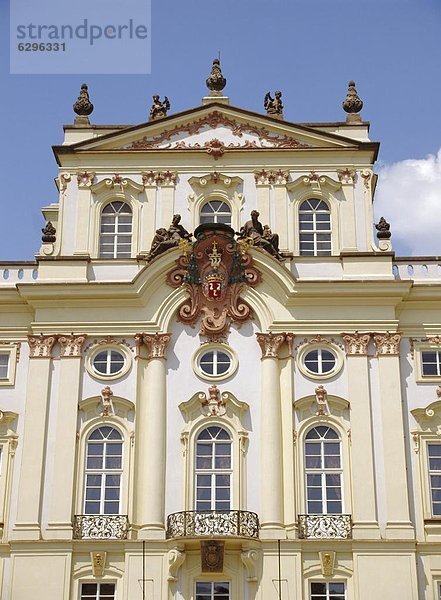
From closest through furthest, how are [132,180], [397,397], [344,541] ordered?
1. [344,541]
2. [397,397]
3. [132,180]

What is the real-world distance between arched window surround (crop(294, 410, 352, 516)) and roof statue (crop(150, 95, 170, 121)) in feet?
34.0

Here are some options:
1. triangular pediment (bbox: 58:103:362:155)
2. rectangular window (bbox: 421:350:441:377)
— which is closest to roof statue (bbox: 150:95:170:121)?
triangular pediment (bbox: 58:103:362:155)

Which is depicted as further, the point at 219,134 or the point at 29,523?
the point at 219,134

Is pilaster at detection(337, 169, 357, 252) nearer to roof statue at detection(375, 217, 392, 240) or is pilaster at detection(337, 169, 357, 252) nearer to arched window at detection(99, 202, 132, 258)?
roof statue at detection(375, 217, 392, 240)

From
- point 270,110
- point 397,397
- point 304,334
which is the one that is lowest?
point 397,397

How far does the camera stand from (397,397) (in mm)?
28078

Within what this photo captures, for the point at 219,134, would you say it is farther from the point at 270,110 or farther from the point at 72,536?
the point at 72,536

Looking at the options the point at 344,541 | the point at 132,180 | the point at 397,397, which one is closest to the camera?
the point at 344,541

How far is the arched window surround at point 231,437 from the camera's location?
27172 millimetres

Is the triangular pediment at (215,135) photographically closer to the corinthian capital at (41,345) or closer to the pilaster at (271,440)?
the corinthian capital at (41,345)

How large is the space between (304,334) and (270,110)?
775cm

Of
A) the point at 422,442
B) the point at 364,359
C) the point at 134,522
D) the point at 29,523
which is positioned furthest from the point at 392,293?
the point at 29,523

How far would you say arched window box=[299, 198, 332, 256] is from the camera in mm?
30297

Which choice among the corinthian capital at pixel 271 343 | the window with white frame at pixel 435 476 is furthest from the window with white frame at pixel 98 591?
the window with white frame at pixel 435 476
